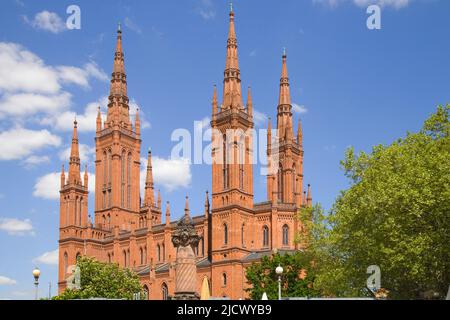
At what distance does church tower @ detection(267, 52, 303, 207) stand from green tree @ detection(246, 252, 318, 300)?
102 ft

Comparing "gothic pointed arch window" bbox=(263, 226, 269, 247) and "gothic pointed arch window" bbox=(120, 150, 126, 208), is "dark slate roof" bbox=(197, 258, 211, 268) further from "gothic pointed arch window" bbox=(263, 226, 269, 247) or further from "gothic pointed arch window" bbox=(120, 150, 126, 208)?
"gothic pointed arch window" bbox=(120, 150, 126, 208)

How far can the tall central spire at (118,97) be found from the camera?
364ft

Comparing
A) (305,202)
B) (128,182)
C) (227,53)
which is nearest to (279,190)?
(305,202)

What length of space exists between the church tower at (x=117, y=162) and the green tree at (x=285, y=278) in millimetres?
50843

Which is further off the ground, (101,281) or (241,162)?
(241,162)

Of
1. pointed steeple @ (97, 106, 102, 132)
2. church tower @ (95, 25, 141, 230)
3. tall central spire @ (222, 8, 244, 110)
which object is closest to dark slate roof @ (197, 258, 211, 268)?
tall central spire @ (222, 8, 244, 110)

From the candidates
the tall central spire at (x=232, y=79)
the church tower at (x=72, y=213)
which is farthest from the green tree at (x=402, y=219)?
the church tower at (x=72, y=213)

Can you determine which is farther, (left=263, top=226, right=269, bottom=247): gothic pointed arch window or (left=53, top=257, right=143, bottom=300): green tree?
(left=263, top=226, right=269, bottom=247): gothic pointed arch window

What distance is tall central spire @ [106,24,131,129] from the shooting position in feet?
364

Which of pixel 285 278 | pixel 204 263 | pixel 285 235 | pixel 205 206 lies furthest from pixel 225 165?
pixel 285 278

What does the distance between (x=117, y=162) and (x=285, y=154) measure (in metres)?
30.1

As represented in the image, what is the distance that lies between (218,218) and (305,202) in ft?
48.3

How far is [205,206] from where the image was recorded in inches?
3585

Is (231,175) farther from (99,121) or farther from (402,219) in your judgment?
(402,219)
